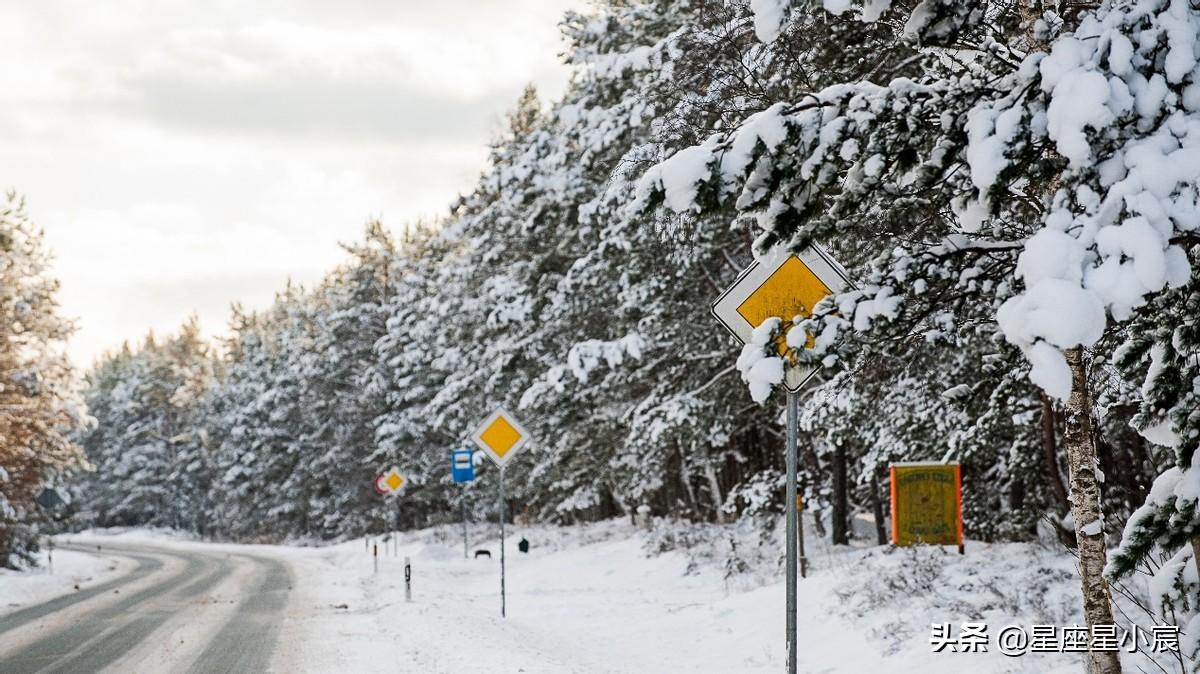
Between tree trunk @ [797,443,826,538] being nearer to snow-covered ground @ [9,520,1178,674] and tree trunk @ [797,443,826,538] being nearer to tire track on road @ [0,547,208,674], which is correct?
snow-covered ground @ [9,520,1178,674]

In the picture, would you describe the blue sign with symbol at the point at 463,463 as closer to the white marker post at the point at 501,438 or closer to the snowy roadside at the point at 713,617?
the snowy roadside at the point at 713,617

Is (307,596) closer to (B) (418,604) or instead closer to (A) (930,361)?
(B) (418,604)

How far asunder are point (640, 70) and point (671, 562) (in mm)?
9569

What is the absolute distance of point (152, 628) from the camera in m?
14.7

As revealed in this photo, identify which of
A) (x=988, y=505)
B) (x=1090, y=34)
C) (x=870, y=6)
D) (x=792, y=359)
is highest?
(x=870, y=6)

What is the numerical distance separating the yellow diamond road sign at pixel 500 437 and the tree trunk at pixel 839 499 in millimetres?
5469

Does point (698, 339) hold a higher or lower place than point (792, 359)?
higher

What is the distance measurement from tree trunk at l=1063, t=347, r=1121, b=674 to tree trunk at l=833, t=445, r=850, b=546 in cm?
1173

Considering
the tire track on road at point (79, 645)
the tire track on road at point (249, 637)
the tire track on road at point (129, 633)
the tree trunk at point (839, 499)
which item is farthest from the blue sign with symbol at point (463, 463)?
the tree trunk at point (839, 499)

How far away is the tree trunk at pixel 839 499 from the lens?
56.3 ft

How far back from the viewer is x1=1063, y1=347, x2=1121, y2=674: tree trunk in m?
4.92

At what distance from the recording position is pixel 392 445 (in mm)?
42969

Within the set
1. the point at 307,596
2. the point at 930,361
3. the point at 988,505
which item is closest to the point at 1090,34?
the point at 930,361

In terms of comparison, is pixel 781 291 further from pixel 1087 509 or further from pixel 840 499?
pixel 840 499
